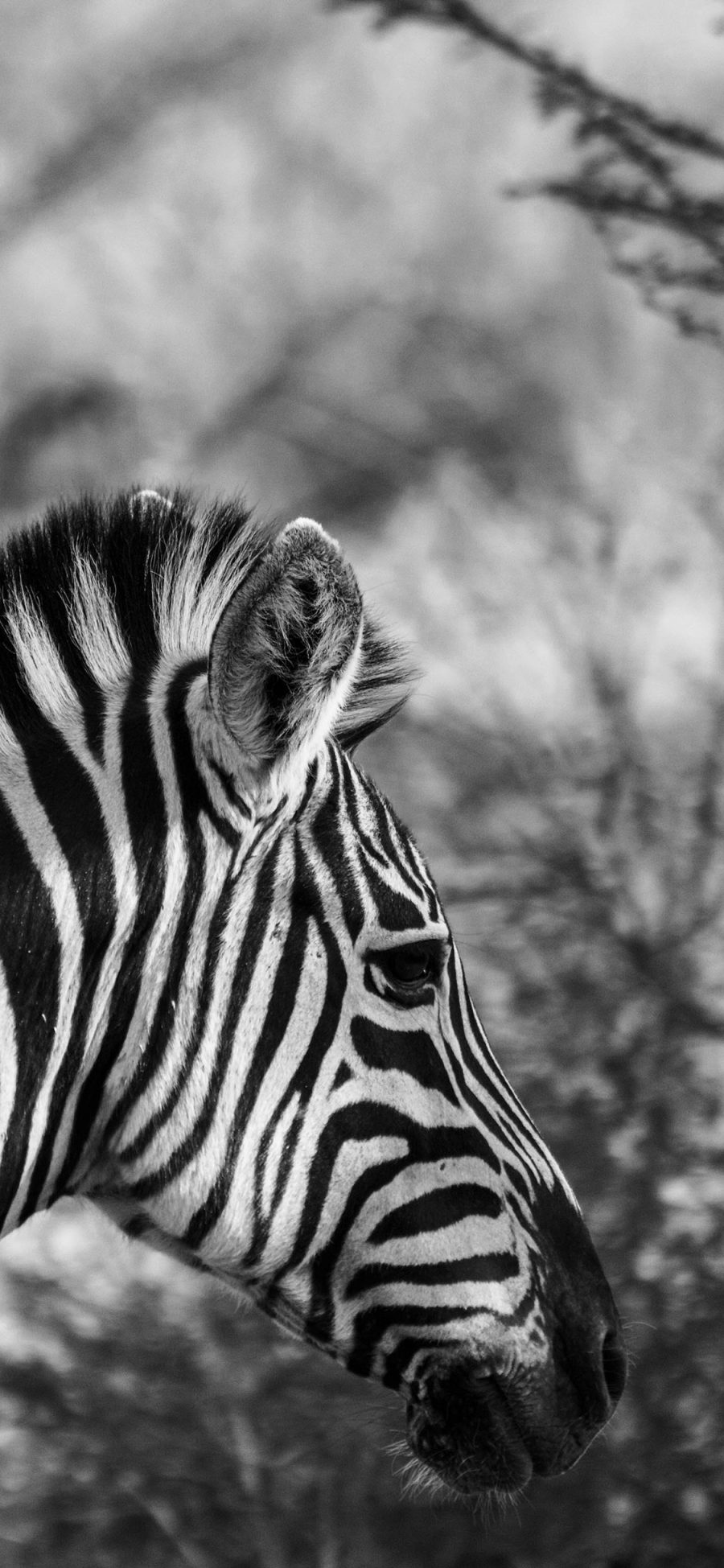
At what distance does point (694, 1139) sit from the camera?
7906mm

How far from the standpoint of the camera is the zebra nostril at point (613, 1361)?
2855 mm

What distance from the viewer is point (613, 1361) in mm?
2867

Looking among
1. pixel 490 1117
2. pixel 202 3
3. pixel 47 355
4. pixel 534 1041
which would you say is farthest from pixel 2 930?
pixel 202 3

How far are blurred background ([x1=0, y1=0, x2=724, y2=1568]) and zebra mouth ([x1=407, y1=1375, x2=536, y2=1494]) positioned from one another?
13.2 ft

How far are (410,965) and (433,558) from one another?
678cm

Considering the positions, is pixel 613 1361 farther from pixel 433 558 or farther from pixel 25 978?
pixel 433 558

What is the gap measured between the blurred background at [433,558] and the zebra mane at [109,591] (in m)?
2.73

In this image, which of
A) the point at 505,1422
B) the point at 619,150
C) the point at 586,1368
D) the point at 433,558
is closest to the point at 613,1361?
the point at 586,1368

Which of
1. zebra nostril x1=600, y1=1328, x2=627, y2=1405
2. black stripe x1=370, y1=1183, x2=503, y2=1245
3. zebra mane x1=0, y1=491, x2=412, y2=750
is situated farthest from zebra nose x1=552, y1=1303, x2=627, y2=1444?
zebra mane x1=0, y1=491, x2=412, y2=750

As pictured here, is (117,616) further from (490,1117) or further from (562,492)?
(562,492)

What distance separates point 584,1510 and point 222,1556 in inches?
70.3

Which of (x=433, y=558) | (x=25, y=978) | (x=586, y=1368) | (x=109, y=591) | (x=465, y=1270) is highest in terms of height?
(x=433, y=558)

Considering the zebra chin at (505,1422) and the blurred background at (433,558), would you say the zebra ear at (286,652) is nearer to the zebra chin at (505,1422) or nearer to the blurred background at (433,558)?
the zebra chin at (505,1422)

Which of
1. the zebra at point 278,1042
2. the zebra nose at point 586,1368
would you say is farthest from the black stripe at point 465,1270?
the zebra nose at point 586,1368
